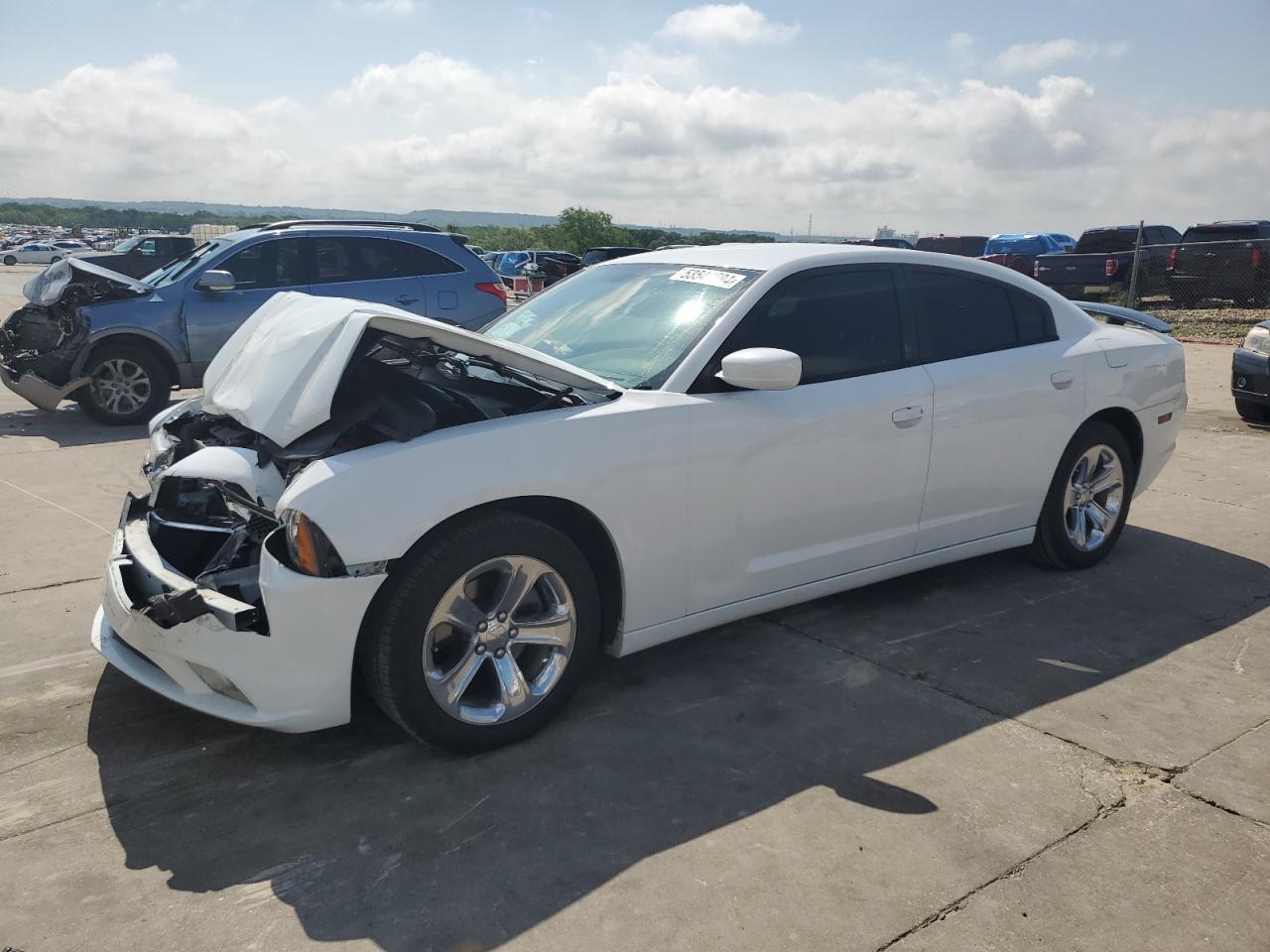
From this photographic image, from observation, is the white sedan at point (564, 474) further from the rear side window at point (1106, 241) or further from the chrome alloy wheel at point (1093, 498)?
the rear side window at point (1106, 241)

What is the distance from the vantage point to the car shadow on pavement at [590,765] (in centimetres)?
271

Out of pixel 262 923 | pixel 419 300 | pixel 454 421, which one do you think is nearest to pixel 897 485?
pixel 454 421

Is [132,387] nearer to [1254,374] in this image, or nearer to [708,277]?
[708,277]

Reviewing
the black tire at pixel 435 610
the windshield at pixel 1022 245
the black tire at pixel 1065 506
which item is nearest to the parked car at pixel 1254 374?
the black tire at pixel 1065 506

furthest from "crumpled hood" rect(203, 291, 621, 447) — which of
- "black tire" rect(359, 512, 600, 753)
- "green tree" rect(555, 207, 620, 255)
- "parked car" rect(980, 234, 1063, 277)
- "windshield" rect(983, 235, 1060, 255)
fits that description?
"green tree" rect(555, 207, 620, 255)

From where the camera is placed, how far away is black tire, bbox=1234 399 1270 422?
917 centimetres

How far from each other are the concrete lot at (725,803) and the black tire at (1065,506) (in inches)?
19.7

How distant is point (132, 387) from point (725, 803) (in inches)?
321

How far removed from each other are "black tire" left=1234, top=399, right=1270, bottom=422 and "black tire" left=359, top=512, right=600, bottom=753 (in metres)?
8.20

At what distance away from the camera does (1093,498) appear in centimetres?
523

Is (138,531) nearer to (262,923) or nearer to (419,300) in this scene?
(262,923)

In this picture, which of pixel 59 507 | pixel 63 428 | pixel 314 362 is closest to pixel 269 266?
pixel 63 428

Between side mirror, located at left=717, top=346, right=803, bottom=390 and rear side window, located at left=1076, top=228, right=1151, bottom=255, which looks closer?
side mirror, located at left=717, top=346, right=803, bottom=390

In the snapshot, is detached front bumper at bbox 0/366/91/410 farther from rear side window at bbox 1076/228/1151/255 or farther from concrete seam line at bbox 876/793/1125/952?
rear side window at bbox 1076/228/1151/255
